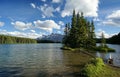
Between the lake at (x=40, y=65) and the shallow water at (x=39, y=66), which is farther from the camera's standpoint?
the lake at (x=40, y=65)

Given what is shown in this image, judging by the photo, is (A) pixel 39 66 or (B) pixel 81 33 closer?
(A) pixel 39 66

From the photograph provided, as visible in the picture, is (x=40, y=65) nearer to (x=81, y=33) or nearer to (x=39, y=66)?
(x=39, y=66)

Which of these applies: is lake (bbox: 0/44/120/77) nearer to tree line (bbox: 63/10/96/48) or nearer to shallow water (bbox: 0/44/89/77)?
shallow water (bbox: 0/44/89/77)

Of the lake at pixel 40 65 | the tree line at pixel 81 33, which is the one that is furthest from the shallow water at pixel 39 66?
the tree line at pixel 81 33

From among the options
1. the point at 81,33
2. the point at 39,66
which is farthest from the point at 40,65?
the point at 81,33

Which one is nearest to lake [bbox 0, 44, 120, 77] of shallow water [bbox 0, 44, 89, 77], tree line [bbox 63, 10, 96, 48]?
shallow water [bbox 0, 44, 89, 77]

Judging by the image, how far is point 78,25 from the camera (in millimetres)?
98000

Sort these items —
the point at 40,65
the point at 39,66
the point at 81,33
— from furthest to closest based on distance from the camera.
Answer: the point at 81,33, the point at 40,65, the point at 39,66

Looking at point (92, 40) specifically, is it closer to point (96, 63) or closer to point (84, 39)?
point (84, 39)

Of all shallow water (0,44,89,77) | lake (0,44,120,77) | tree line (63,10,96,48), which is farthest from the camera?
tree line (63,10,96,48)

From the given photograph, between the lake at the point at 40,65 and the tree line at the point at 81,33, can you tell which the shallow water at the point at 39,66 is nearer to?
the lake at the point at 40,65

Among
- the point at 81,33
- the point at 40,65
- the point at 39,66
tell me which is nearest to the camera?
the point at 39,66

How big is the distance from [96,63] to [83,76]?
520cm

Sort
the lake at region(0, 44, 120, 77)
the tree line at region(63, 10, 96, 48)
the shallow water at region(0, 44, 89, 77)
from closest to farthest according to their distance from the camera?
the shallow water at region(0, 44, 89, 77)
the lake at region(0, 44, 120, 77)
the tree line at region(63, 10, 96, 48)
